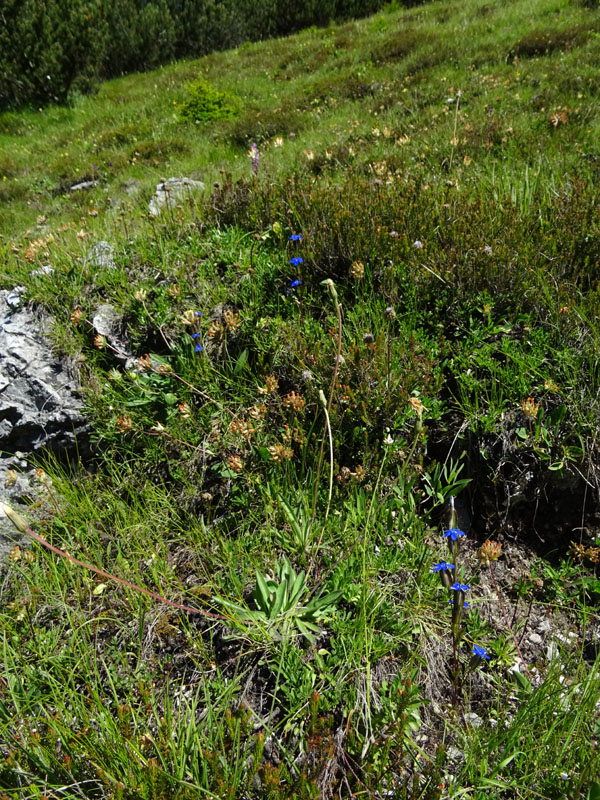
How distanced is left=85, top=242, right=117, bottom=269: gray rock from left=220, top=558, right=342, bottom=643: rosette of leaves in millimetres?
2795

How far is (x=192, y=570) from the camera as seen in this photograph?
250cm

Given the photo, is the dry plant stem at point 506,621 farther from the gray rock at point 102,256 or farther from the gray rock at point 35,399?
the gray rock at point 102,256

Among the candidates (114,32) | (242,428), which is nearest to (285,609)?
(242,428)

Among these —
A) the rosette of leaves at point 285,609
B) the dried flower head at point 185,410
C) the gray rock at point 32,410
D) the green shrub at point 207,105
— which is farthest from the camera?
the green shrub at point 207,105

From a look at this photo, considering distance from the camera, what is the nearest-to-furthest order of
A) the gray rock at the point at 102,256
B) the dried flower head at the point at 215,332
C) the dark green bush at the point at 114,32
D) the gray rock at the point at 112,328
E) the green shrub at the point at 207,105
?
the dried flower head at the point at 215,332
the gray rock at the point at 112,328
the gray rock at the point at 102,256
the green shrub at the point at 207,105
the dark green bush at the point at 114,32

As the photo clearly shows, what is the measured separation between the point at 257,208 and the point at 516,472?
2.87 m

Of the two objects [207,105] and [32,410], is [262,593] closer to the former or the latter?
[32,410]

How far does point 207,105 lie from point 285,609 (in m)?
10.9

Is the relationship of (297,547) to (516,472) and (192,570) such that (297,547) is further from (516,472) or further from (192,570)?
(516,472)

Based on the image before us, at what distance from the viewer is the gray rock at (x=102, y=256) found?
3.83 meters

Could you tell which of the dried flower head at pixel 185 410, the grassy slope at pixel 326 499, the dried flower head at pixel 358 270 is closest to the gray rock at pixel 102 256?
the grassy slope at pixel 326 499

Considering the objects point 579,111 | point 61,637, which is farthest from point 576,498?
point 579,111

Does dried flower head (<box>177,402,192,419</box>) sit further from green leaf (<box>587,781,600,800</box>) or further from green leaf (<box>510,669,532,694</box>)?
green leaf (<box>587,781,600,800</box>)

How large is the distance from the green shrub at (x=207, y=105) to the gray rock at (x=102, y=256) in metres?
7.30
